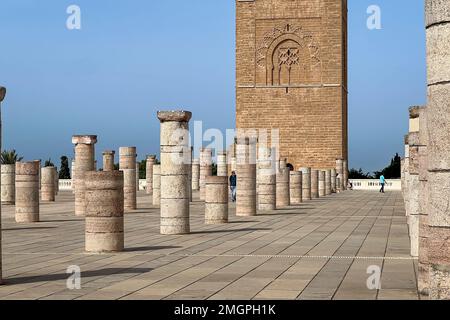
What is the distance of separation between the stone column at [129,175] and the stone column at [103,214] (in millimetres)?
9401

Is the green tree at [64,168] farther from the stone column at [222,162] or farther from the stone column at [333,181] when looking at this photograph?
the stone column at [222,162]

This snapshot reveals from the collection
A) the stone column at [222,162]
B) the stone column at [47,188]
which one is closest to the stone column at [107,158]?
the stone column at [47,188]

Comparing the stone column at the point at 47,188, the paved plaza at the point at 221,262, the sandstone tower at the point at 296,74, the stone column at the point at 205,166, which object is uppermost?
the sandstone tower at the point at 296,74

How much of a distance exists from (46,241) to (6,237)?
3.75 ft

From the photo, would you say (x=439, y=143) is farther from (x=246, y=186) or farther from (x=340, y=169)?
(x=340, y=169)

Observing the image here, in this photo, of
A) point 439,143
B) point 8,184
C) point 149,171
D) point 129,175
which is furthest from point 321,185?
point 439,143

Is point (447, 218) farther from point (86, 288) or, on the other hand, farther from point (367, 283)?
point (86, 288)

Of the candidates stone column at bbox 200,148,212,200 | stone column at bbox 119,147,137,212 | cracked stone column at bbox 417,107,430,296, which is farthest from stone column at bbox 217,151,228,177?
cracked stone column at bbox 417,107,430,296

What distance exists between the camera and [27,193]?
15438 mm

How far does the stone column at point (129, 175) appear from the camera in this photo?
1942 cm

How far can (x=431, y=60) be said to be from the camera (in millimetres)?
5234

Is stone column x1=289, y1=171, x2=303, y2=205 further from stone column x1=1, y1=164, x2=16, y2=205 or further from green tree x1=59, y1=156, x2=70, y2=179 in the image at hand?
green tree x1=59, y1=156, x2=70, y2=179

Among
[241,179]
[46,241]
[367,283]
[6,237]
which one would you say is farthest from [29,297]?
[241,179]

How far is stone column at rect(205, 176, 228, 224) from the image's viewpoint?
14.8 meters
